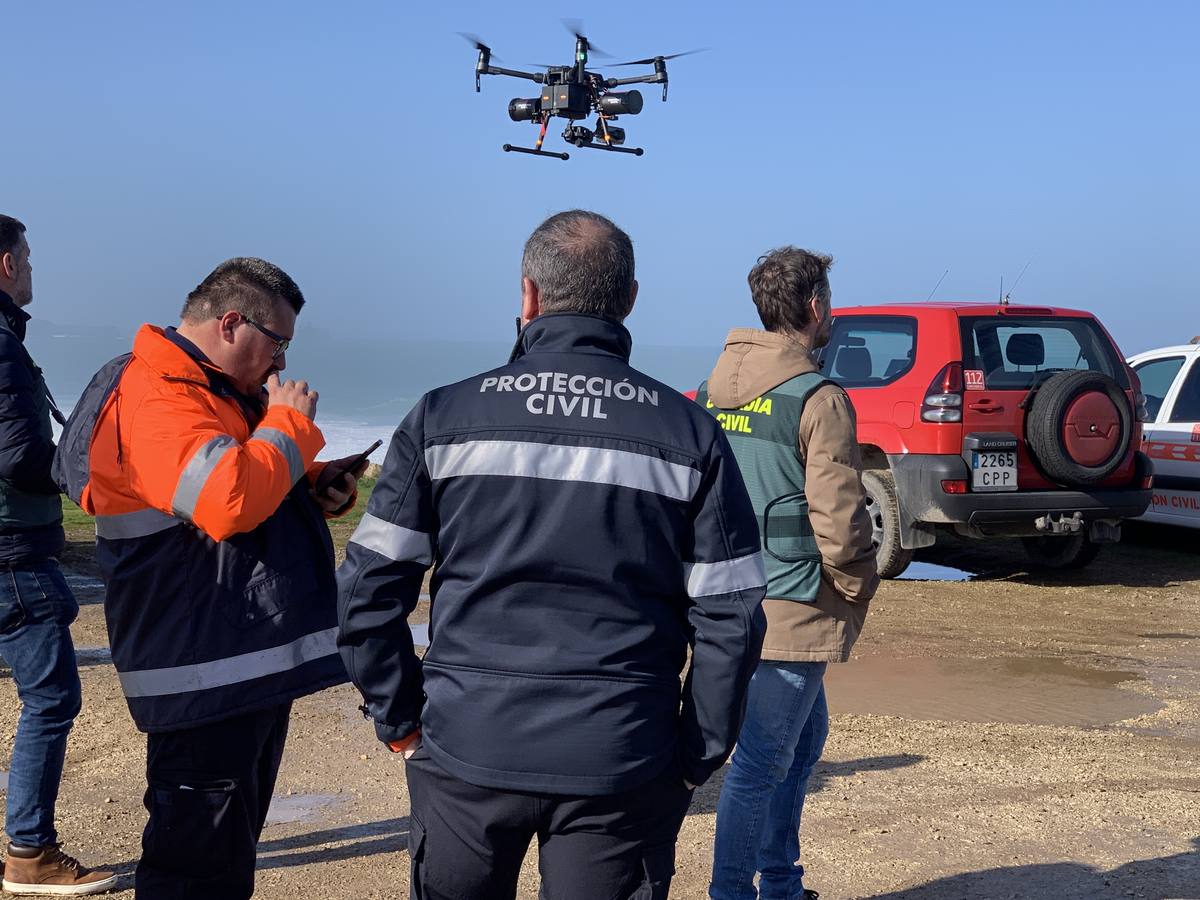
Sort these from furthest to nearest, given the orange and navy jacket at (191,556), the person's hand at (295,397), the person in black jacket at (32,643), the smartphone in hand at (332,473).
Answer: the person in black jacket at (32,643), the smartphone in hand at (332,473), the person's hand at (295,397), the orange and navy jacket at (191,556)

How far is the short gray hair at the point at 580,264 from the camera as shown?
2.55 m

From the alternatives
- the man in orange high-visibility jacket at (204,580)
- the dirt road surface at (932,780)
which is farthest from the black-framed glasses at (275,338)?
the dirt road surface at (932,780)

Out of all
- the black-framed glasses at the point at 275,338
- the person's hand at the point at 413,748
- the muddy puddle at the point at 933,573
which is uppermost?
the black-framed glasses at the point at 275,338

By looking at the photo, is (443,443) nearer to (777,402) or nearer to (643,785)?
(643,785)

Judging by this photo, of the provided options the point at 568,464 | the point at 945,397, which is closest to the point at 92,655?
the point at 945,397

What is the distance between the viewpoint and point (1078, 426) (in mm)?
A: 9258

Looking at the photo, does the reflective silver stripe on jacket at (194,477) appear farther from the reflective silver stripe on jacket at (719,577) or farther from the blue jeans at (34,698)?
the blue jeans at (34,698)

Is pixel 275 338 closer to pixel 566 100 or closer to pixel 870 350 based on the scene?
pixel 870 350

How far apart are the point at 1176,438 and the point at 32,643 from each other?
9.57 metres

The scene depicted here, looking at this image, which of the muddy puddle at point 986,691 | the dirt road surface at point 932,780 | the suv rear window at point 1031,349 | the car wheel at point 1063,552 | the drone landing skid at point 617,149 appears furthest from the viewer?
the drone landing skid at point 617,149

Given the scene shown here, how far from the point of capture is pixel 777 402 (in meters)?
3.64

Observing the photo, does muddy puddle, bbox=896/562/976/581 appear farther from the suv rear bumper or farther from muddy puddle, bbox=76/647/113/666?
muddy puddle, bbox=76/647/113/666

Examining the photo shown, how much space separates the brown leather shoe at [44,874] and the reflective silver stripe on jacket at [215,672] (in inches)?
52.7

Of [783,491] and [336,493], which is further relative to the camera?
[783,491]
